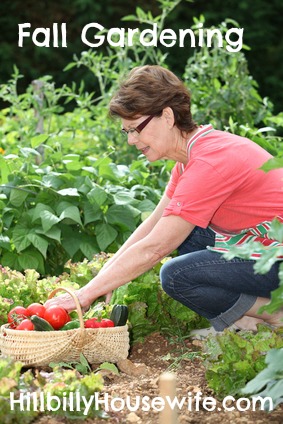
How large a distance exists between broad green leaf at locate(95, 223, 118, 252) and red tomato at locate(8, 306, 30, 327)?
3.43ft

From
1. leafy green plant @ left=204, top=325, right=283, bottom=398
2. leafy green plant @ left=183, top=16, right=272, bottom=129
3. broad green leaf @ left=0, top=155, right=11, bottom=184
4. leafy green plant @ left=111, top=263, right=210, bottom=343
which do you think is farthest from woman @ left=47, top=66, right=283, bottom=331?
leafy green plant @ left=183, top=16, right=272, bottom=129

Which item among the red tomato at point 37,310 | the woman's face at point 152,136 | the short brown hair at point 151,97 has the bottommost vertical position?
the red tomato at point 37,310

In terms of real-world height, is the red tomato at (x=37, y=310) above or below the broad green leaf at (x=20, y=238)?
above

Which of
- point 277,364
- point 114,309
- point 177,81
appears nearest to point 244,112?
point 177,81

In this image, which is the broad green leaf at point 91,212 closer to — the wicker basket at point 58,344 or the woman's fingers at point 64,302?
the woman's fingers at point 64,302

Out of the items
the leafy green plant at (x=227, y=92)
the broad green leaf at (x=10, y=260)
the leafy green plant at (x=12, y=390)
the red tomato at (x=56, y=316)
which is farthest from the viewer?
the leafy green plant at (x=227, y=92)

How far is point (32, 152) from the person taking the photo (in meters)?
4.69

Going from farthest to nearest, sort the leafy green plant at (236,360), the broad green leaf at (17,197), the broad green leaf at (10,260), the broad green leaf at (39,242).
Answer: the broad green leaf at (17,197) < the broad green leaf at (10,260) < the broad green leaf at (39,242) < the leafy green plant at (236,360)

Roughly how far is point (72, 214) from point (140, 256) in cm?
117

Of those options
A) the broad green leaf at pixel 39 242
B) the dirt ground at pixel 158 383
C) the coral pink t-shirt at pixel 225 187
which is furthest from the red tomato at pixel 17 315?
the broad green leaf at pixel 39 242

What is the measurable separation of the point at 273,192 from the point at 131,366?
0.87 m

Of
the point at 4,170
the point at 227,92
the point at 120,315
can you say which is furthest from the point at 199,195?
the point at 227,92

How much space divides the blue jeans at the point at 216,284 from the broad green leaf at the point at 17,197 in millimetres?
1227

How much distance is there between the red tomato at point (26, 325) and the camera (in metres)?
3.26
